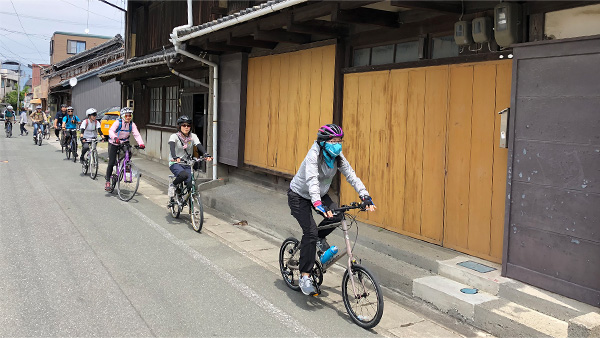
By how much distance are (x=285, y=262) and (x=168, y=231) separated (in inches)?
116

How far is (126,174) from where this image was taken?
10430 mm

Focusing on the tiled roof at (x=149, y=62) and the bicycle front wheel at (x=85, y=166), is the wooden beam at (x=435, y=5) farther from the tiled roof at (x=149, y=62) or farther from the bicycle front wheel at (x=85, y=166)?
the bicycle front wheel at (x=85, y=166)

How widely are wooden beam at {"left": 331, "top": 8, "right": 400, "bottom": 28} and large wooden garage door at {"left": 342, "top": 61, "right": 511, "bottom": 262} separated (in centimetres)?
71

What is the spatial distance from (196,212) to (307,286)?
11.7ft

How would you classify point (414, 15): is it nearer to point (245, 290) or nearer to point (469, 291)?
point (469, 291)

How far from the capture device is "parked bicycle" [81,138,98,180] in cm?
1302

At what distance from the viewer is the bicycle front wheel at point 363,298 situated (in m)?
4.39

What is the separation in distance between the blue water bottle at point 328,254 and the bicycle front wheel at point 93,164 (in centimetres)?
960

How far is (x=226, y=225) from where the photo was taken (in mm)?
8836

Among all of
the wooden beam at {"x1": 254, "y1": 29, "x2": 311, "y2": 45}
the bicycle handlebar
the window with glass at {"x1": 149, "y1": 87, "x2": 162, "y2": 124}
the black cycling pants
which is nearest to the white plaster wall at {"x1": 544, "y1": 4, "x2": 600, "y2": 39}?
the bicycle handlebar

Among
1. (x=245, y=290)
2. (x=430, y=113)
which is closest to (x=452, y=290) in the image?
(x=245, y=290)

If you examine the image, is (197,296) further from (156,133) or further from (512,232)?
(156,133)

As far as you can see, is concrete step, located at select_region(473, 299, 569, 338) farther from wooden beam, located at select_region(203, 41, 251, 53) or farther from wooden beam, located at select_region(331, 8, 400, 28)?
wooden beam, located at select_region(203, 41, 251, 53)

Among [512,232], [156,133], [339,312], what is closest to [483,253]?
[512,232]
